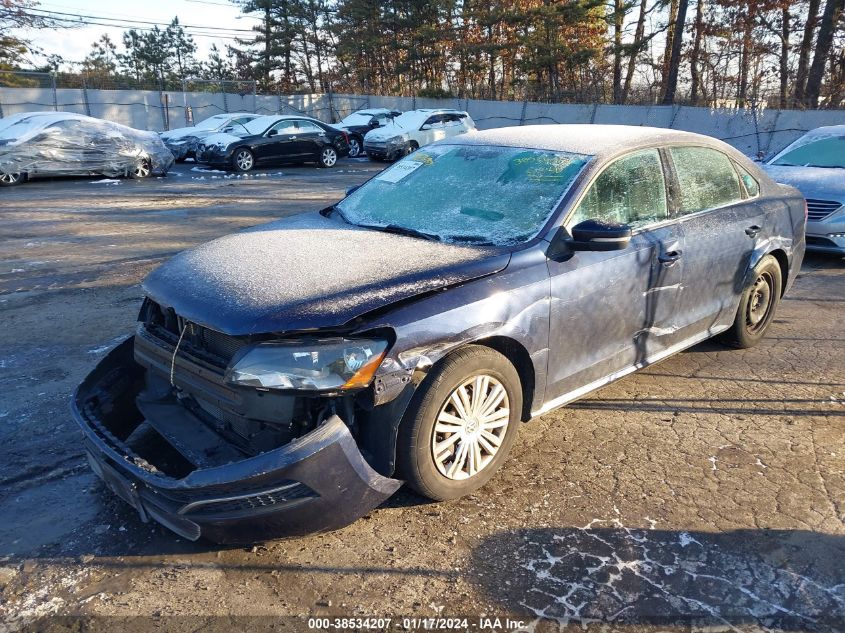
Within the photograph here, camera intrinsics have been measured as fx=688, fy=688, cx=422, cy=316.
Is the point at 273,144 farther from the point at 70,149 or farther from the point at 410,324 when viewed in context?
the point at 410,324

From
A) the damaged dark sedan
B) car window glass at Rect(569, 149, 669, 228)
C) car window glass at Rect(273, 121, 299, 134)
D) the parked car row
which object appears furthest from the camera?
car window glass at Rect(273, 121, 299, 134)

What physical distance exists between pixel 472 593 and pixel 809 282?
644 cm

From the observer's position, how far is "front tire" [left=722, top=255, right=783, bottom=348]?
502 cm

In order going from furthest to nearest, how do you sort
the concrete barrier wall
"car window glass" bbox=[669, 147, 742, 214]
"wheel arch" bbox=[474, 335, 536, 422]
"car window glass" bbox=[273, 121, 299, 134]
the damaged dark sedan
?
the concrete barrier wall
"car window glass" bbox=[273, 121, 299, 134]
"car window glass" bbox=[669, 147, 742, 214]
"wheel arch" bbox=[474, 335, 536, 422]
the damaged dark sedan

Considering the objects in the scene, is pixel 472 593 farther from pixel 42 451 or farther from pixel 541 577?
pixel 42 451

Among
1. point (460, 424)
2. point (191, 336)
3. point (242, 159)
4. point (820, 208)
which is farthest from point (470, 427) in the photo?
point (242, 159)

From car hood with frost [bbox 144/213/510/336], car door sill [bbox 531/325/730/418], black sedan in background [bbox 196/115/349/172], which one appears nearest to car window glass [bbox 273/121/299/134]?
black sedan in background [bbox 196/115/349/172]

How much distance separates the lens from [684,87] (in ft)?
104

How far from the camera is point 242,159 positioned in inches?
717

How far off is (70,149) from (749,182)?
1468cm

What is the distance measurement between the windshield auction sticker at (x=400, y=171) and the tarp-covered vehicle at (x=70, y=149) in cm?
1297

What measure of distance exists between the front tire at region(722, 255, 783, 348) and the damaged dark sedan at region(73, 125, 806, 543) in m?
0.32

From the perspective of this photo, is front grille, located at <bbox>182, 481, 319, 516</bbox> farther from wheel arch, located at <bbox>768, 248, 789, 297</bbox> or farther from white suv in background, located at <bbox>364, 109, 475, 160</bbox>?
white suv in background, located at <bbox>364, 109, 475, 160</bbox>

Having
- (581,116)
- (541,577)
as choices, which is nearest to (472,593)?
(541,577)
